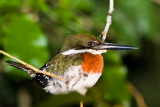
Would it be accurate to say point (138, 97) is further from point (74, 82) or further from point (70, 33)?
point (74, 82)

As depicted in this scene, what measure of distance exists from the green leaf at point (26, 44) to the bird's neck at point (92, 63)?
1.48 ft

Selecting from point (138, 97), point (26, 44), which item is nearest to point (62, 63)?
point (26, 44)

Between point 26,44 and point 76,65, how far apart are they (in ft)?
2.02

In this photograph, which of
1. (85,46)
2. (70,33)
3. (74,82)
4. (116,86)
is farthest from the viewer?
(70,33)

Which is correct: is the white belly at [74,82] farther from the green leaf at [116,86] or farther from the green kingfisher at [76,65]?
the green leaf at [116,86]

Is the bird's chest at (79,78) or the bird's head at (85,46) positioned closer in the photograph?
the bird's chest at (79,78)

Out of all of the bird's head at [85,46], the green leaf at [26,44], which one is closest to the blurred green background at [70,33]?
the green leaf at [26,44]

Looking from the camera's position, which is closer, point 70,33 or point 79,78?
point 79,78

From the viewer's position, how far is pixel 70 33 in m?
4.31

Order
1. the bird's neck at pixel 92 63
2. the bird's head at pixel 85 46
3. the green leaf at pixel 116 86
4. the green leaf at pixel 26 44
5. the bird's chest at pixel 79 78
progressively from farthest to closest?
the green leaf at pixel 116 86, the green leaf at pixel 26 44, the bird's head at pixel 85 46, the bird's neck at pixel 92 63, the bird's chest at pixel 79 78

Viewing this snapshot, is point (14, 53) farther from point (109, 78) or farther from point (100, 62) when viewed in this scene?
point (109, 78)

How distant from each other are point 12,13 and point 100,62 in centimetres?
108

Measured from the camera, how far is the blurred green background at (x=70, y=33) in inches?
138

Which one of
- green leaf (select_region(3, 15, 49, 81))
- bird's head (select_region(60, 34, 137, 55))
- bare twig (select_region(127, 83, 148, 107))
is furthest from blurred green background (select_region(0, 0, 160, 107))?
bird's head (select_region(60, 34, 137, 55))
